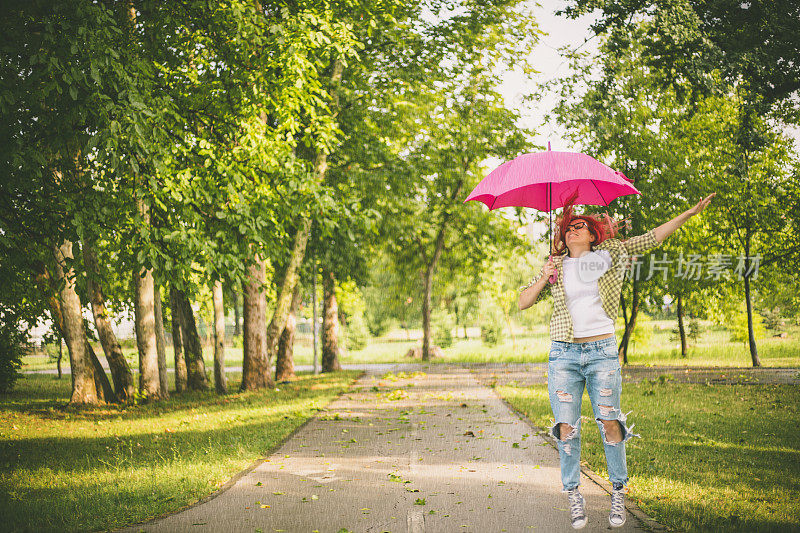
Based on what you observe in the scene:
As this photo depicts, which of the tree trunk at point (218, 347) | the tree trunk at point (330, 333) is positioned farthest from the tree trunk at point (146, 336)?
the tree trunk at point (330, 333)

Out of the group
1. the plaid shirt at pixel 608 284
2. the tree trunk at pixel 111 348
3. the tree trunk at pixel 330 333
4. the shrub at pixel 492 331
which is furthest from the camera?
the shrub at pixel 492 331

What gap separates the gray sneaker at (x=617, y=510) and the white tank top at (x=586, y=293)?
4.06ft

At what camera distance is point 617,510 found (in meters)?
4.48

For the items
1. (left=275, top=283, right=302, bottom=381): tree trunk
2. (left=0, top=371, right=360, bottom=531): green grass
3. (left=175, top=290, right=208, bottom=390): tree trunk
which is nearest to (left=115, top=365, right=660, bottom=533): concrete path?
(left=0, top=371, right=360, bottom=531): green grass

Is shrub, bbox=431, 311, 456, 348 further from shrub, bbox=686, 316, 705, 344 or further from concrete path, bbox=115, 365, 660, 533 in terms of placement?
concrete path, bbox=115, 365, 660, 533

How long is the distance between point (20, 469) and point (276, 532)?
423 centimetres

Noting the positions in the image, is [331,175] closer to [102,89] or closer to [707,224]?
[102,89]

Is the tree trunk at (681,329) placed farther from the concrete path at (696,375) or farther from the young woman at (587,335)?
the young woman at (587,335)

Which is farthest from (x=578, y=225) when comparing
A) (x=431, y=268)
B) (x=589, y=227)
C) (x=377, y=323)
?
(x=377, y=323)

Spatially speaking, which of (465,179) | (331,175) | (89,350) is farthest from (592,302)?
(465,179)

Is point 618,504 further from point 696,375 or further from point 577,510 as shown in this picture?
point 696,375

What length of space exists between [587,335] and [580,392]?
522mm

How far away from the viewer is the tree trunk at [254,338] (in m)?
15.3

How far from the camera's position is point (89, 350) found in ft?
43.9
